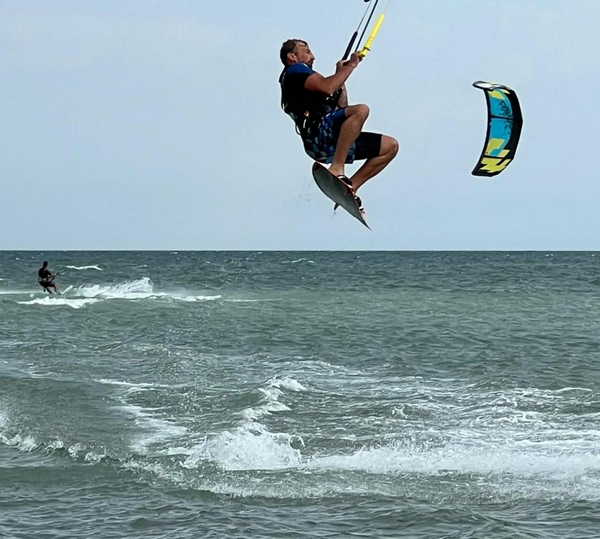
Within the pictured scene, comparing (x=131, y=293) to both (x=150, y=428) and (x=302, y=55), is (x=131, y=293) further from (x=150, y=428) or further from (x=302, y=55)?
(x=302, y=55)

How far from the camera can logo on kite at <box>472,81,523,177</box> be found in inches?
220

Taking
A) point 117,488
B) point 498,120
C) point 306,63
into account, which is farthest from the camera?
point 117,488

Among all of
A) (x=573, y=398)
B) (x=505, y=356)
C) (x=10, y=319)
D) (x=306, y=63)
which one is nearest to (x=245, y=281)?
(x=10, y=319)

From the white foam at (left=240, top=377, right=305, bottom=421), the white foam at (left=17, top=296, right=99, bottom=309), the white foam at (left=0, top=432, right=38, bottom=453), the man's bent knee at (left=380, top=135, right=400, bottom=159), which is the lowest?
the white foam at (left=0, top=432, right=38, bottom=453)

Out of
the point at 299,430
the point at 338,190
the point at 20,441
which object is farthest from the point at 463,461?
the point at 338,190

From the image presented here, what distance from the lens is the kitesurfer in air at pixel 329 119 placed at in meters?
6.65

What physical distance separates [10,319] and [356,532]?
33.0 meters

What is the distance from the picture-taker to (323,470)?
1683 centimetres

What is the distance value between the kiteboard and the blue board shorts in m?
0.18

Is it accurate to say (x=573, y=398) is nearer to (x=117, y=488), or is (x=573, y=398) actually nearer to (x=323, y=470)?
(x=323, y=470)

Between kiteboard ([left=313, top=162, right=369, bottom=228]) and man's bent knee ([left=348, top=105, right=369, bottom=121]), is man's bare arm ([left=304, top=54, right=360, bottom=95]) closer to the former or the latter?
man's bent knee ([left=348, top=105, right=369, bottom=121])

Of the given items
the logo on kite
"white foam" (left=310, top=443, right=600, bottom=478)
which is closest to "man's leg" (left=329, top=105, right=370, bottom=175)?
the logo on kite

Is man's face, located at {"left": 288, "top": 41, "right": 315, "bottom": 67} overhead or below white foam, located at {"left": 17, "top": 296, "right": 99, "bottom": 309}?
overhead

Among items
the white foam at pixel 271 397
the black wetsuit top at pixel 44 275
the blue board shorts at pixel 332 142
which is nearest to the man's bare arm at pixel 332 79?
the blue board shorts at pixel 332 142
